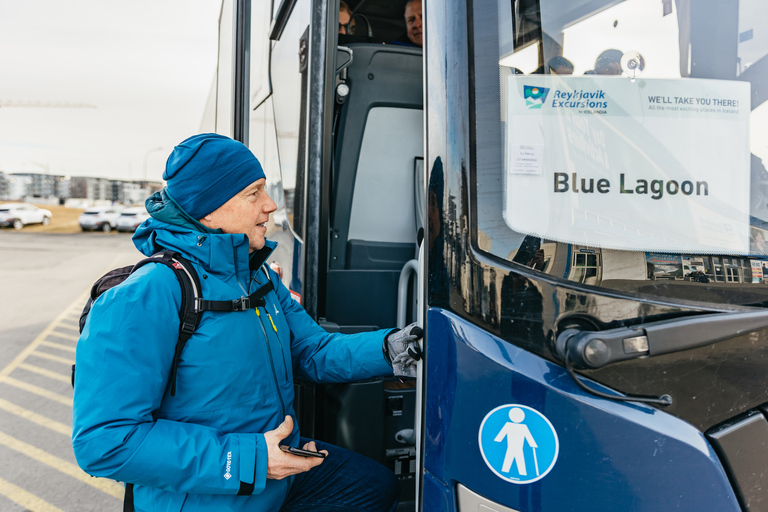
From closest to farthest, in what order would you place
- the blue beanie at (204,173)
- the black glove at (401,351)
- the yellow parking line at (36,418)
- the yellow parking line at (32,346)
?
the blue beanie at (204,173) → the black glove at (401,351) → the yellow parking line at (36,418) → the yellow parking line at (32,346)

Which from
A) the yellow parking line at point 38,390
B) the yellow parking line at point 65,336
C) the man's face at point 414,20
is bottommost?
the yellow parking line at point 38,390

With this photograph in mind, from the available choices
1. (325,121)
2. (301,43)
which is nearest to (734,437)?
(325,121)

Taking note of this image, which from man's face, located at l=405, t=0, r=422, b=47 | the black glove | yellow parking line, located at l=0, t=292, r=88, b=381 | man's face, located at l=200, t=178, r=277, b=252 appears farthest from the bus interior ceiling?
yellow parking line, located at l=0, t=292, r=88, b=381

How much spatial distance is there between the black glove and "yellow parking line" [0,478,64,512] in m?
2.41

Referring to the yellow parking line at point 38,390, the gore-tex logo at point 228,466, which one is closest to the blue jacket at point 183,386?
the gore-tex logo at point 228,466

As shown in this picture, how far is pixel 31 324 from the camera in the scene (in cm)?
791

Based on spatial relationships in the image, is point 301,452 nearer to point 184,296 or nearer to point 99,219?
point 184,296

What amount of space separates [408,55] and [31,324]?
7508 mm

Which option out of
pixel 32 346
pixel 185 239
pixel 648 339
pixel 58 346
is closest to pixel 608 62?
pixel 648 339

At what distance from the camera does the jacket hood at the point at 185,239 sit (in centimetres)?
152

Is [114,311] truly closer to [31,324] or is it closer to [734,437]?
[734,437]

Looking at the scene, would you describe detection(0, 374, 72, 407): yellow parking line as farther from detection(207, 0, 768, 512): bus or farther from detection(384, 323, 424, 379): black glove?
detection(207, 0, 768, 512): bus

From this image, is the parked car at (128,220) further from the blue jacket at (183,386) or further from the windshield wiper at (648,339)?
the windshield wiper at (648,339)

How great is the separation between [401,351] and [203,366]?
2.01ft
